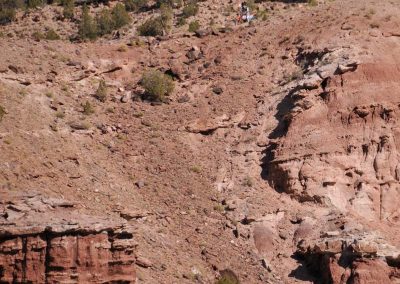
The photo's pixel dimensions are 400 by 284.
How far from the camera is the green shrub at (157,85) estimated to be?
132 feet

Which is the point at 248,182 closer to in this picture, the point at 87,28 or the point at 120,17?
the point at 87,28

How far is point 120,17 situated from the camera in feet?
171

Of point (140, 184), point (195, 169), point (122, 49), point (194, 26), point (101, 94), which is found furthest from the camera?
point (194, 26)

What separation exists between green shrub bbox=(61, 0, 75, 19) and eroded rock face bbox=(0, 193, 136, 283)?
100 ft

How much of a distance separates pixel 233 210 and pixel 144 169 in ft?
→ 13.0

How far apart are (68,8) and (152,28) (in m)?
9.42

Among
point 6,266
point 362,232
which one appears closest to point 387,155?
point 362,232

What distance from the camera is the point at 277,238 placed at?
32188mm

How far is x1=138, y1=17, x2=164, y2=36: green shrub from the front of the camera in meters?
48.6

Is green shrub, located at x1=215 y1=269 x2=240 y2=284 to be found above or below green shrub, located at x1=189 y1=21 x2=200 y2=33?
below

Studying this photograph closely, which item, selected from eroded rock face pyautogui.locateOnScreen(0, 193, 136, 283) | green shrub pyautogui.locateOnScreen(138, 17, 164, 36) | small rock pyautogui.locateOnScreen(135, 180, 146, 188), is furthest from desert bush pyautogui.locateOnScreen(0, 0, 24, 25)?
eroded rock face pyautogui.locateOnScreen(0, 193, 136, 283)

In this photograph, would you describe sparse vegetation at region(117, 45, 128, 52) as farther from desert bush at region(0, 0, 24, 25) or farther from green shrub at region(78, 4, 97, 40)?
desert bush at region(0, 0, 24, 25)

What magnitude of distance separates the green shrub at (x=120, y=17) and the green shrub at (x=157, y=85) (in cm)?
1109

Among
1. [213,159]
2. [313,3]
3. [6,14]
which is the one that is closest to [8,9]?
[6,14]
